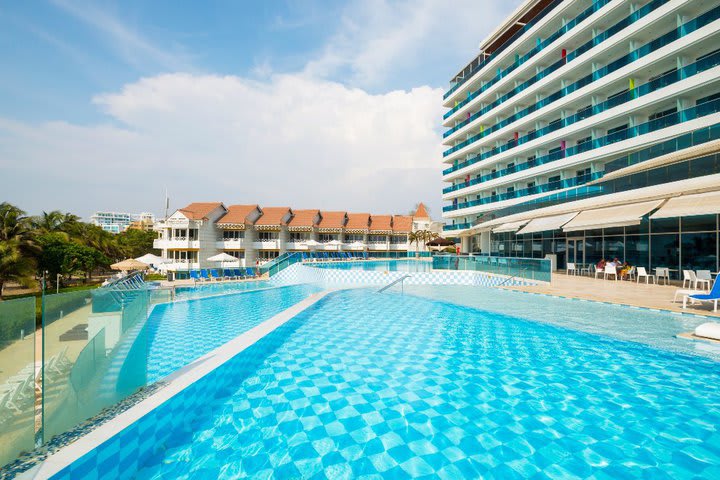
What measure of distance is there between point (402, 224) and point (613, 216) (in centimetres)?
3839

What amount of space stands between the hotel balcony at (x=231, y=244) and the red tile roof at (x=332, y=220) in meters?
10.9

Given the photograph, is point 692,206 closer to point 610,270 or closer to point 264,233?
point 610,270

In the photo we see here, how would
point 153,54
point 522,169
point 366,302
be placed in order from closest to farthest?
point 366,302
point 153,54
point 522,169

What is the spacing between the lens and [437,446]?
4086 mm

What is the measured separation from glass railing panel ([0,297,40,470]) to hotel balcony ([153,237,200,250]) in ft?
132

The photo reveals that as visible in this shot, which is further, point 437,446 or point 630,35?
point 630,35

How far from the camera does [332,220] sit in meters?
49.6

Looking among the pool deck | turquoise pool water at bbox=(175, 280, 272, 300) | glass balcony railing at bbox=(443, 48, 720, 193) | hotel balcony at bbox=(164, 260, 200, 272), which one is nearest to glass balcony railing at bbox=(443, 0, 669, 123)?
glass balcony railing at bbox=(443, 48, 720, 193)

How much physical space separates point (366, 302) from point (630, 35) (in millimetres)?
23456

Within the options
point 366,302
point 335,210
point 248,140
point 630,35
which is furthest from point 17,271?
point 630,35

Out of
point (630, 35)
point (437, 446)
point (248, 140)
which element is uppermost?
point (630, 35)

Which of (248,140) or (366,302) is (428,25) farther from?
(366,302)

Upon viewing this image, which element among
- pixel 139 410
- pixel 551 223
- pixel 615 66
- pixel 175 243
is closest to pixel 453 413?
pixel 139 410

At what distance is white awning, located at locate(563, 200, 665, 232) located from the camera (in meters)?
14.0
